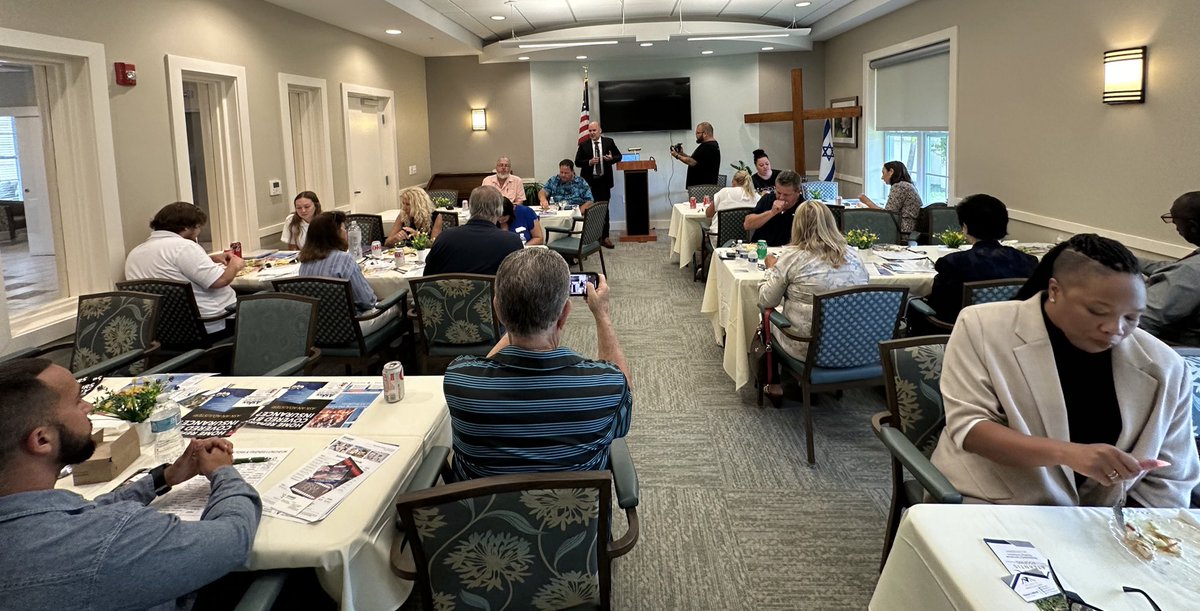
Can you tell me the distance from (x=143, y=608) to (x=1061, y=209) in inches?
244

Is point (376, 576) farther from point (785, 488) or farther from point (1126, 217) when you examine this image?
point (1126, 217)

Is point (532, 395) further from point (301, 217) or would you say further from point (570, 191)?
point (570, 191)

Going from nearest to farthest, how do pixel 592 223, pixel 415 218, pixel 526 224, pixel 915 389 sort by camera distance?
pixel 915 389
pixel 415 218
pixel 526 224
pixel 592 223

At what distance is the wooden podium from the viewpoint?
34.7ft

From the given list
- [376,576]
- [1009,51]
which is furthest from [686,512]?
[1009,51]

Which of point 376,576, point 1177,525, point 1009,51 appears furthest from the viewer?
point 1009,51

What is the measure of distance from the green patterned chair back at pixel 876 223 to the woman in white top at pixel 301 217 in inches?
166

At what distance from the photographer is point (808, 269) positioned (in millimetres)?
3857

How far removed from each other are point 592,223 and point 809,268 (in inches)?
158

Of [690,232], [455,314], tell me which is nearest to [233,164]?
[455,314]

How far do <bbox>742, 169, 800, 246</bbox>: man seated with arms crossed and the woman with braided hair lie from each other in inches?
149

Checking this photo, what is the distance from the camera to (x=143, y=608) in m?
1.42

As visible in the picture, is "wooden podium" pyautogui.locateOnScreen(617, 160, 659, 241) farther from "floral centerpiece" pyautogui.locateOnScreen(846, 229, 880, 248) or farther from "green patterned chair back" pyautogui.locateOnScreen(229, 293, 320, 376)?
"green patterned chair back" pyautogui.locateOnScreen(229, 293, 320, 376)

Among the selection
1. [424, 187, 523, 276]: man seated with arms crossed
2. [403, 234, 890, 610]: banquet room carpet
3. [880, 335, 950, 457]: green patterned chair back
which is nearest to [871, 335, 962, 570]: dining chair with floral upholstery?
[880, 335, 950, 457]: green patterned chair back
